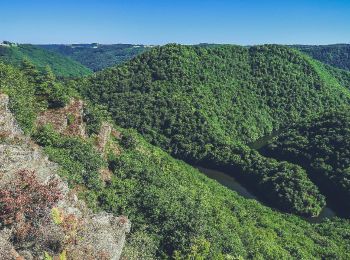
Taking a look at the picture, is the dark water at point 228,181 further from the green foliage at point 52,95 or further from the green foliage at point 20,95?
the green foliage at point 20,95

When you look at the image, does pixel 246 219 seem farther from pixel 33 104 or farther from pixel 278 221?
pixel 33 104

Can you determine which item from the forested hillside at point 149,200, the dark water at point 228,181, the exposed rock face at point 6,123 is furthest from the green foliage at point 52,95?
the dark water at point 228,181

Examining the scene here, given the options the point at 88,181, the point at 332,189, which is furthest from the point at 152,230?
the point at 332,189

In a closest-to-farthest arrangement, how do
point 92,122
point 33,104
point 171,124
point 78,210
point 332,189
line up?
point 78,210 → point 33,104 → point 92,122 → point 332,189 → point 171,124

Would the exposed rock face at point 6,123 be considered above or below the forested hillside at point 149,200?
above

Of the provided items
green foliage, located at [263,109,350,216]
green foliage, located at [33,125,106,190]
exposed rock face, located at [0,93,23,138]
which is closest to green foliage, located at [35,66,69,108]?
green foliage, located at [33,125,106,190]

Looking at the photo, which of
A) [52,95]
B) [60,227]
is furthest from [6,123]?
[52,95]

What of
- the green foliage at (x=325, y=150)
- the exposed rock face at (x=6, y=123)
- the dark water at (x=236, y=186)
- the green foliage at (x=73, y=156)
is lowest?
the dark water at (x=236, y=186)
